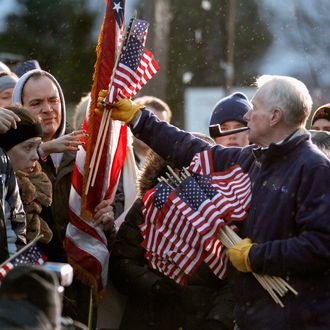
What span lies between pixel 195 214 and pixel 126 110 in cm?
86

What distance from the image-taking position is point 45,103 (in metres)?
7.98

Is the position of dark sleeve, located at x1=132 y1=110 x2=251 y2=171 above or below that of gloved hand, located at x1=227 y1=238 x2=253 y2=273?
above

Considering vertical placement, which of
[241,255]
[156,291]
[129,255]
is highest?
[241,255]

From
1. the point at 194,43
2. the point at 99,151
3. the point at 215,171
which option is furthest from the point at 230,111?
the point at 194,43

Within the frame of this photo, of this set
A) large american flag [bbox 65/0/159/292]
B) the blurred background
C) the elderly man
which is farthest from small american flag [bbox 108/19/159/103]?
the blurred background

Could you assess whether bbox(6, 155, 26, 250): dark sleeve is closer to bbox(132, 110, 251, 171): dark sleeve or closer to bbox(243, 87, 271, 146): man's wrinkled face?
bbox(132, 110, 251, 171): dark sleeve

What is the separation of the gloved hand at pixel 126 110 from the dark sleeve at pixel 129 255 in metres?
0.96

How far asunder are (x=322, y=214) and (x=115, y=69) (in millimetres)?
1672

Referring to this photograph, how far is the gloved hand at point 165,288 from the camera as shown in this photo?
25.2 feet

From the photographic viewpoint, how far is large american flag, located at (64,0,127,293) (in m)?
7.29

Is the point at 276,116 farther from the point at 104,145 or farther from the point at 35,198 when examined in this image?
the point at 35,198

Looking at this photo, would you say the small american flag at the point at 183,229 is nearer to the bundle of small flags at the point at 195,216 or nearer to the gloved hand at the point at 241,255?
the bundle of small flags at the point at 195,216

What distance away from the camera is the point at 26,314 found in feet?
13.2

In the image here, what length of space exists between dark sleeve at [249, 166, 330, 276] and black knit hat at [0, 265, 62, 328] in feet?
7.74
